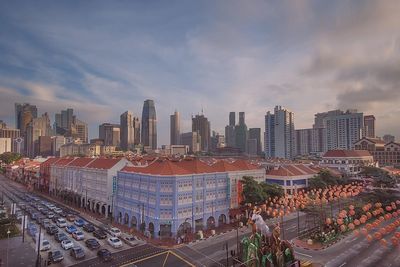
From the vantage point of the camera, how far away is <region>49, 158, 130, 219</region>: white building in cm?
7806

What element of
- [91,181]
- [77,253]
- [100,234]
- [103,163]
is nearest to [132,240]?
[100,234]

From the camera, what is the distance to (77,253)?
4794 centimetres

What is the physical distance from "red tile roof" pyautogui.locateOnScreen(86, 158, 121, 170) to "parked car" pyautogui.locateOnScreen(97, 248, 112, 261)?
3299 centimetres

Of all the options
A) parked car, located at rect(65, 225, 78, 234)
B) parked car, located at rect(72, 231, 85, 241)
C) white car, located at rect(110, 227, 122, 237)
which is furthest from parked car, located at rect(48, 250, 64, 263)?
parked car, located at rect(65, 225, 78, 234)

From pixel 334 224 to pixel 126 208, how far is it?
45.7 metres

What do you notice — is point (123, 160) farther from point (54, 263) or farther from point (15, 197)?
point (15, 197)

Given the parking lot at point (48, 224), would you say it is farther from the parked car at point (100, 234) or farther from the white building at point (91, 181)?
the white building at point (91, 181)

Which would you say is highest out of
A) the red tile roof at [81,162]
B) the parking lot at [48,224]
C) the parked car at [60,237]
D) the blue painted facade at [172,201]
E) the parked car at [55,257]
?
the red tile roof at [81,162]

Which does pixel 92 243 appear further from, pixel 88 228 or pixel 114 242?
pixel 88 228

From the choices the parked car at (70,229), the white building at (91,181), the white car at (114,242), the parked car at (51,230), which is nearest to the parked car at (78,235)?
the parked car at (70,229)

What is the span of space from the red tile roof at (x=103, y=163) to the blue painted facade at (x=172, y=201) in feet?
29.4

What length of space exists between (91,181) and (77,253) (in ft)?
133

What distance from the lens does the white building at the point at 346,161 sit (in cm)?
13162

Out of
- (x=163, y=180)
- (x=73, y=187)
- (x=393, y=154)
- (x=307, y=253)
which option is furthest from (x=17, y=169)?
(x=393, y=154)
